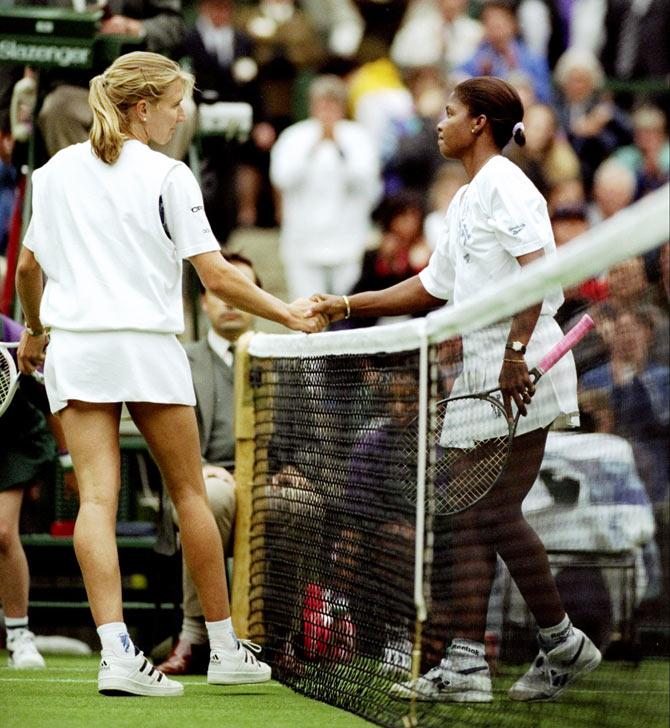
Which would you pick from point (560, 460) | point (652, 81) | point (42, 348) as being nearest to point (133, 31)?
point (42, 348)

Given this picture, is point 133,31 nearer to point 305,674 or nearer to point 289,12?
point 305,674

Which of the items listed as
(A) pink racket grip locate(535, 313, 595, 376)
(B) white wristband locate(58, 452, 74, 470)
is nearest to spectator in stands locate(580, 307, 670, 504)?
(A) pink racket grip locate(535, 313, 595, 376)

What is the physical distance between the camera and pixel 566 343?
5.32 metres

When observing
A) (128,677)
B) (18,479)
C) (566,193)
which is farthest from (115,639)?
(566,193)

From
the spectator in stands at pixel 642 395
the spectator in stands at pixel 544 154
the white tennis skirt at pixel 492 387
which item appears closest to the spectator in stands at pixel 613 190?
the spectator in stands at pixel 544 154

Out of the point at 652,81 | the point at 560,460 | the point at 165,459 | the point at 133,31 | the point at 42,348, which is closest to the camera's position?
the point at 560,460

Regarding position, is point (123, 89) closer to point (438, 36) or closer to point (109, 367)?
point (109, 367)

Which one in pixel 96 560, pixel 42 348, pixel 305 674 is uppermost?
pixel 42 348

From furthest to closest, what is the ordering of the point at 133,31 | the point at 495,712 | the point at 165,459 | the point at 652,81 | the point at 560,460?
the point at 652,81 → the point at 133,31 → the point at 165,459 → the point at 560,460 → the point at 495,712

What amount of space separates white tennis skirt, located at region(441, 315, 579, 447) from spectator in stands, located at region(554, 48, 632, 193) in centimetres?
855

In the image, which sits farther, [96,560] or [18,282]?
[18,282]

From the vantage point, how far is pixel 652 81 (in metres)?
15.0

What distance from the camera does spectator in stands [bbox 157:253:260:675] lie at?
24.1 feet

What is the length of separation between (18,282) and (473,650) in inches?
81.9
